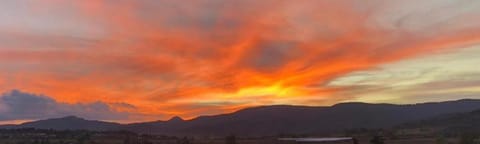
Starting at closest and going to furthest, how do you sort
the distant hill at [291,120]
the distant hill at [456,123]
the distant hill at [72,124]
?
1. the distant hill at [456,123]
2. the distant hill at [291,120]
3. the distant hill at [72,124]

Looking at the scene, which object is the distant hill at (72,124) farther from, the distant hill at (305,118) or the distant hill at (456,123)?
the distant hill at (456,123)

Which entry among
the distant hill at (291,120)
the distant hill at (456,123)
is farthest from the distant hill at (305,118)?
the distant hill at (456,123)

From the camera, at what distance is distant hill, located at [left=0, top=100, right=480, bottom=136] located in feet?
444

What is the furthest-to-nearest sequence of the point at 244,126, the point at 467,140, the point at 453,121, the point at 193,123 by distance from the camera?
the point at 193,123 < the point at 244,126 < the point at 453,121 < the point at 467,140

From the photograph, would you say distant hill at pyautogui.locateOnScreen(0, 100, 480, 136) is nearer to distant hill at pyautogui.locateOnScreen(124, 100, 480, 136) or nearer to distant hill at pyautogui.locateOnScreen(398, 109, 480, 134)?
distant hill at pyautogui.locateOnScreen(124, 100, 480, 136)

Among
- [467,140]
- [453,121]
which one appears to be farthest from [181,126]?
[467,140]

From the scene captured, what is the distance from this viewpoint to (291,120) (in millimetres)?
145000

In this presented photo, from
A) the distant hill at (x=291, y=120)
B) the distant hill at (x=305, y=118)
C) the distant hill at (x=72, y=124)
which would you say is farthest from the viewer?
the distant hill at (x=72, y=124)

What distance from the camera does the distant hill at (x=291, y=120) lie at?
135 meters

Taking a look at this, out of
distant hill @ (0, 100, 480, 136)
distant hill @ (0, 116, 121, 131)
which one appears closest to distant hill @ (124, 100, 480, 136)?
distant hill @ (0, 100, 480, 136)

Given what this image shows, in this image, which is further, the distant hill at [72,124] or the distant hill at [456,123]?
the distant hill at [72,124]

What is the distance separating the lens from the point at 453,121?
93062 millimetres

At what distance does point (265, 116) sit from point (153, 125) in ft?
99.0

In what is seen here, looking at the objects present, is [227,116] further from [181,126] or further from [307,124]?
[307,124]
